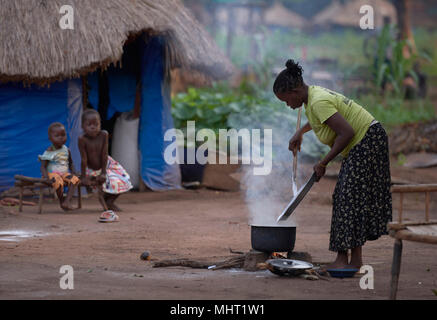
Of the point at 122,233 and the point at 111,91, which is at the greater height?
the point at 111,91

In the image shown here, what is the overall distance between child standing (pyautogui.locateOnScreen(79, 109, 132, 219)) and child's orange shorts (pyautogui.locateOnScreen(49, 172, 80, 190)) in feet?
0.33

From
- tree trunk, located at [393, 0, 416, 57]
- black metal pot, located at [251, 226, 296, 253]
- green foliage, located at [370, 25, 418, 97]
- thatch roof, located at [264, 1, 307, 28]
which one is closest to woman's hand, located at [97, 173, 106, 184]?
black metal pot, located at [251, 226, 296, 253]

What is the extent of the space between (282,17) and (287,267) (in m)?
26.9

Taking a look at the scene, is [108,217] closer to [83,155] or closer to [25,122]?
[83,155]

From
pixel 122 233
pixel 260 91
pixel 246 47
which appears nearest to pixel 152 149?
pixel 122 233

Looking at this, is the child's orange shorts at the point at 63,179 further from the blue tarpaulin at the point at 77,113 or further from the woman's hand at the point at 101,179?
the blue tarpaulin at the point at 77,113

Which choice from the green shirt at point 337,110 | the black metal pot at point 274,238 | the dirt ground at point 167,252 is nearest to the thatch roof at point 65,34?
the dirt ground at point 167,252

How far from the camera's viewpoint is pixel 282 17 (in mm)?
30141

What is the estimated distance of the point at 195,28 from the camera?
9938 millimetres

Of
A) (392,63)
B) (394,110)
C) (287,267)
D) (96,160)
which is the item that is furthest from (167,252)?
(392,63)

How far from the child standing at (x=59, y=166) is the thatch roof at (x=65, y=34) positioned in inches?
37.2
